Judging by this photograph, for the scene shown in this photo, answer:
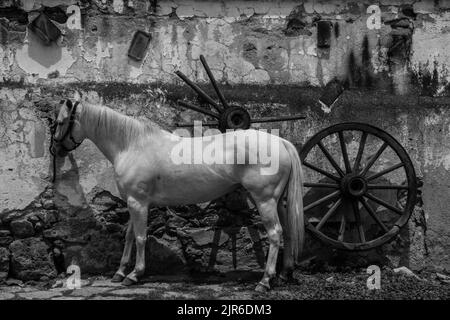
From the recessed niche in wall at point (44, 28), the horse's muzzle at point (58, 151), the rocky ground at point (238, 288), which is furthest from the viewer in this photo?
the recessed niche in wall at point (44, 28)

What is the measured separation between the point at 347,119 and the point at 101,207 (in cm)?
262

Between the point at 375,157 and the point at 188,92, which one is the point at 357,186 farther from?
the point at 188,92

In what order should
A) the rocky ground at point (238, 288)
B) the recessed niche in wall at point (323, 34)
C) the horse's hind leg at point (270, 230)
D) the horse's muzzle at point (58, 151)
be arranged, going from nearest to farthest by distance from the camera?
the rocky ground at point (238, 288), the horse's hind leg at point (270, 230), the horse's muzzle at point (58, 151), the recessed niche in wall at point (323, 34)

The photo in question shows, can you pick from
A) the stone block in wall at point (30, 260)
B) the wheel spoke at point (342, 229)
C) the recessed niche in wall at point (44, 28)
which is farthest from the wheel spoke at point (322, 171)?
the recessed niche in wall at point (44, 28)

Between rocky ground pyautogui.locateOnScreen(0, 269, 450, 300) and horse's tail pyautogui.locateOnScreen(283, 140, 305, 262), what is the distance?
0.46m

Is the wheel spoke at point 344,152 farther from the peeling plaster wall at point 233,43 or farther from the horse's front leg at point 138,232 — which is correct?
the horse's front leg at point 138,232

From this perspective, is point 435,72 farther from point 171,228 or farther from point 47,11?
point 47,11

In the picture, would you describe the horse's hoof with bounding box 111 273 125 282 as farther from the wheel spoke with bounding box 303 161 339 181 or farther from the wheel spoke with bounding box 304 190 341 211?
the wheel spoke with bounding box 303 161 339 181

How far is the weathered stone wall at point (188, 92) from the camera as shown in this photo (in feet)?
20.6

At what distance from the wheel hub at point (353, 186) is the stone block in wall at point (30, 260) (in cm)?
292

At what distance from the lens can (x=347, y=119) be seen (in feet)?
21.5

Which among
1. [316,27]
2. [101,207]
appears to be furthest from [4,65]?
[316,27]

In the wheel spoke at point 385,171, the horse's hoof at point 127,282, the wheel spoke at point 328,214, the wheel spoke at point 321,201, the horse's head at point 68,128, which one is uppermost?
the horse's head at point 68,128

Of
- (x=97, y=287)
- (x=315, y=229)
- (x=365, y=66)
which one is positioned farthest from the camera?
(x=365, y=66)
